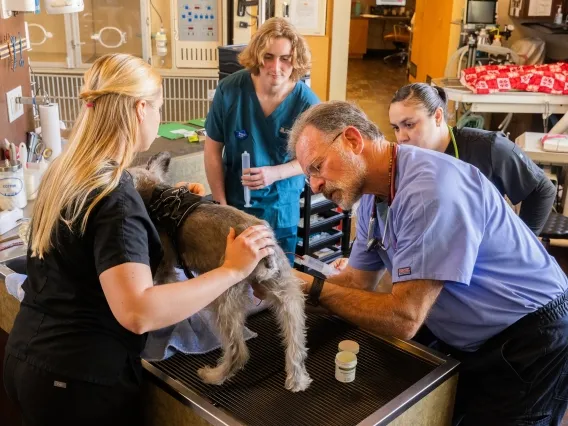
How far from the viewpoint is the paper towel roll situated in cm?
291

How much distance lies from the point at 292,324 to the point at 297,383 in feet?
0.46

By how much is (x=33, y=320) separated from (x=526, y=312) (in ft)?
3.98

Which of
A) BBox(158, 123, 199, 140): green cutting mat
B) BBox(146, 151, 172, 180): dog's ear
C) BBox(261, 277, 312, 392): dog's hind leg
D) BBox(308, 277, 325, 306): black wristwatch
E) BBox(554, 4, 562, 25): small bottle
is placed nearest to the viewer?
BBox(261, 277, 312, 392): dog's hind leg

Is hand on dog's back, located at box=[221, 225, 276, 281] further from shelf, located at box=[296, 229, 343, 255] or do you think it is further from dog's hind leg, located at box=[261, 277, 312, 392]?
shelf, located at box=[296, 229, 343, 255]

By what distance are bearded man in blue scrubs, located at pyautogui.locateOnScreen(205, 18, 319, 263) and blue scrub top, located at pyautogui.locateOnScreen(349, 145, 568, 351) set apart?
104cm

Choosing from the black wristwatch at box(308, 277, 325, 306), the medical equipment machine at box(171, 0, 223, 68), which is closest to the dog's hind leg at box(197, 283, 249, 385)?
the black wristwatch at box(308, 277, 325, 306)

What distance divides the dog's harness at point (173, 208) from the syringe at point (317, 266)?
39cm

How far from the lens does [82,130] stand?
1330mm

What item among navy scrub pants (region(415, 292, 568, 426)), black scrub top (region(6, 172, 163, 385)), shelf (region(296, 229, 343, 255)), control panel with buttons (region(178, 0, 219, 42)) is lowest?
shelf (region(296, 229, 343, 255))

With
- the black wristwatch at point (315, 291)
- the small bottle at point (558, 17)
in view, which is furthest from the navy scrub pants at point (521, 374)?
the small bottle at point (558, 17)

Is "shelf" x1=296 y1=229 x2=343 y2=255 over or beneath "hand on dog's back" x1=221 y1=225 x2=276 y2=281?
beneath

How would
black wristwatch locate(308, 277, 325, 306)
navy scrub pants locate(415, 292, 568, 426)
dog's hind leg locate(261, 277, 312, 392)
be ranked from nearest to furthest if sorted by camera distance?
dog's hind leg locate(261, 277, 312, 392), navy scrub pants locate(415, 292, 568, 426), black wristwatch locate(308, 277, 325, 306)

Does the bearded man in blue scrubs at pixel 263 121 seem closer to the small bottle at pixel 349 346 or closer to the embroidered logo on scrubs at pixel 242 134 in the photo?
the embroidered logo on scrubs at pixel 242 134

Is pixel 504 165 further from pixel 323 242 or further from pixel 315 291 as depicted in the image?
pixel 323 242
